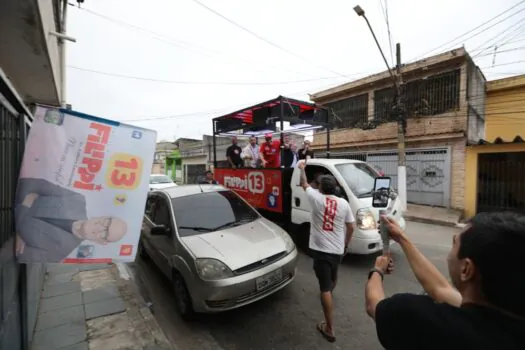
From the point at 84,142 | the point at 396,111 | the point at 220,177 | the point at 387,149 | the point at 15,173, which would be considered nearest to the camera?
the point at 84,142

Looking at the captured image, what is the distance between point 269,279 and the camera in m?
3.22

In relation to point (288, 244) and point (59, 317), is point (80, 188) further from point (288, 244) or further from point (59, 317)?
point (288, 244)

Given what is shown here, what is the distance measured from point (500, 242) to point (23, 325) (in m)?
3.24

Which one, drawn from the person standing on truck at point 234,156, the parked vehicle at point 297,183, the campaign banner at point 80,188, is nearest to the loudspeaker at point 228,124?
the parked vehicle at point 297,183

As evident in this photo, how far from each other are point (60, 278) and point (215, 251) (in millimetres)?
2740

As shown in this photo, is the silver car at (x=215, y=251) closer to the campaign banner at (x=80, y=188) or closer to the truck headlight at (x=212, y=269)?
the truck headlight at (x=212, y=269)

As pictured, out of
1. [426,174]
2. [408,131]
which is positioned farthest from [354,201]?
[408,131]

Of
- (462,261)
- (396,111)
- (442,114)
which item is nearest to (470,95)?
(442,114)

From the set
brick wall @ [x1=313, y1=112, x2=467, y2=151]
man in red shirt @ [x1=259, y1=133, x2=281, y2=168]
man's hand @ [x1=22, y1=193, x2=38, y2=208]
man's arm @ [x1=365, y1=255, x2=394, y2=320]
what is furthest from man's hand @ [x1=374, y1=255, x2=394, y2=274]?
brick wall @ [x1=313, y1=112, x2=467, y2=151]

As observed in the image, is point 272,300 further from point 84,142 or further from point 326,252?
point 84,142

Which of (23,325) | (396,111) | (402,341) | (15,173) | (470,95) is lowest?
(23,325)

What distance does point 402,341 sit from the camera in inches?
37.4

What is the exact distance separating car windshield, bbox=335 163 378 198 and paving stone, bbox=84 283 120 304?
13.0ft

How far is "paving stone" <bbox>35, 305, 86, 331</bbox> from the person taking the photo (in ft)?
9.67
